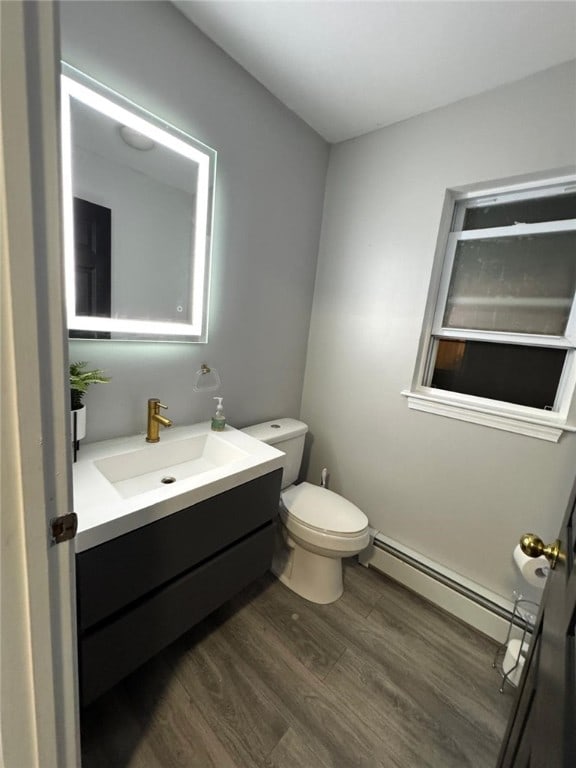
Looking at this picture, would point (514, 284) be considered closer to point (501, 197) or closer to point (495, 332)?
point (495, 332)

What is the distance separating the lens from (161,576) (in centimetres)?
97

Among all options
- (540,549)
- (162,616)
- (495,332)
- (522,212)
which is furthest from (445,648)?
(522,212)

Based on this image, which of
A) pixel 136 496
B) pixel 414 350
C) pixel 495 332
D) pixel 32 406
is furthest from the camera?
pixel 414 350

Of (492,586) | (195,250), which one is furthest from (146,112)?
(492,586)

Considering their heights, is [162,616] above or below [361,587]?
above

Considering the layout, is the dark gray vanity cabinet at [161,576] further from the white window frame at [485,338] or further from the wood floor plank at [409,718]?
the white window frame at [485,338]

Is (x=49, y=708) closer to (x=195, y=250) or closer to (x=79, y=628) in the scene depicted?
(x=79, y=628)

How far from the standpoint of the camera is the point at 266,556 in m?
1.37

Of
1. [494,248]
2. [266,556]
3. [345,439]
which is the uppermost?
[494,248]

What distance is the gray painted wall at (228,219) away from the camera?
1038 millimetres

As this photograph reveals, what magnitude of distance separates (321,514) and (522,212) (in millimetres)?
1679

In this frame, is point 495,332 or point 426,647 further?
point 495,332

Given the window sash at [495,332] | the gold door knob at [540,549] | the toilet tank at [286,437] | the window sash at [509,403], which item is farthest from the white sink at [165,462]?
the window sash at [495,332]

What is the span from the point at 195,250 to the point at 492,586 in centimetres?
206
